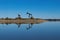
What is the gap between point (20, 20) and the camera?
6334 centimetres

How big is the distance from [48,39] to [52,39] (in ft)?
1.25

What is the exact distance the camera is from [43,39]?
1474 centimetres

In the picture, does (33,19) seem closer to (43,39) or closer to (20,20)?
(20,20)

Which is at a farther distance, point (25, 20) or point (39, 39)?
point (25, 20)

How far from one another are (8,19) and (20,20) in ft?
23.4

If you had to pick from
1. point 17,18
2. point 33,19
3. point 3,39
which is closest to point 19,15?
point 17,18

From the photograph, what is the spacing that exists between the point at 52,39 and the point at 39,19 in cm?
5507

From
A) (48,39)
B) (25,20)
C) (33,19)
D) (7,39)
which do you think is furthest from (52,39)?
(25,20)

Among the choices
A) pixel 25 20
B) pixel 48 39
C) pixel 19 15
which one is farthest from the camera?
pixel 25 20

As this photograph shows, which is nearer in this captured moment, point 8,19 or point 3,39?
point 3,39

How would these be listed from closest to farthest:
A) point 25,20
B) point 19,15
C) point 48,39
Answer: point 48,39 → point 19,15 → point 25,20

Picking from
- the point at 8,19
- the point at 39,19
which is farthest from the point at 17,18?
the point at 39,19

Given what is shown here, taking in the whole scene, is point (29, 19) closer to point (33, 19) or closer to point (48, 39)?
point (33, 19)

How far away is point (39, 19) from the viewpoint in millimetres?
69688
